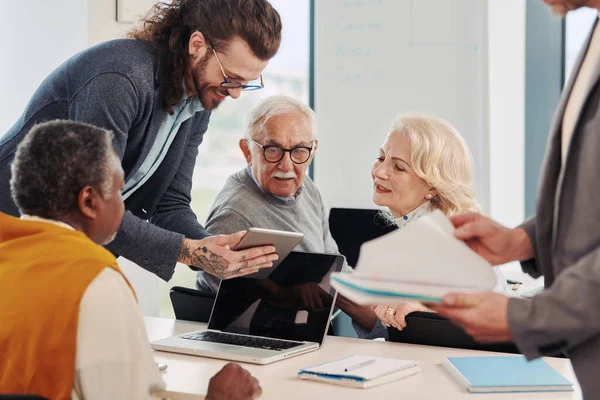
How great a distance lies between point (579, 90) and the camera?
1.38 meters

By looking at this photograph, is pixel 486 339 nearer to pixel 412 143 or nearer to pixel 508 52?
pixel 412 143

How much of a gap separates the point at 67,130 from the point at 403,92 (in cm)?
280

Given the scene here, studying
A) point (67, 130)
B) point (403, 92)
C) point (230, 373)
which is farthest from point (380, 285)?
point (403, 92)

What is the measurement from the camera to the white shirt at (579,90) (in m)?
1.32

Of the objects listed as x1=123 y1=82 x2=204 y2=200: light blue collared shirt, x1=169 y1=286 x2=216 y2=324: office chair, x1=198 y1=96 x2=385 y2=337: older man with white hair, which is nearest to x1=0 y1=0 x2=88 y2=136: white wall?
x1=198 y1=96 x2=385 y2=337: older man with white hair

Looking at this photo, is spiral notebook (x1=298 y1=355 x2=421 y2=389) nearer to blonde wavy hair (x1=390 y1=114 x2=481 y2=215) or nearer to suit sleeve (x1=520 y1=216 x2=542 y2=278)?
suit sleeve (x1=520 y1=216 x2=542 y2=278)

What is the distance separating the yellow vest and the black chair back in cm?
246

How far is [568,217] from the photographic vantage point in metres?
1.33

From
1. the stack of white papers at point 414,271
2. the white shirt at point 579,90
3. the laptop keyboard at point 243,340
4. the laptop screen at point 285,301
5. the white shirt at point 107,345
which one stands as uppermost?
the white shirt at point 579,90

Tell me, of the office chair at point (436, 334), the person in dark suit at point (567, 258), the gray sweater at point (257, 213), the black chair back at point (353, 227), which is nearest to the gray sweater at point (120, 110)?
the gray sweater at point (257, 213)

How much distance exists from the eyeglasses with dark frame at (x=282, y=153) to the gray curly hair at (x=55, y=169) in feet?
4.64

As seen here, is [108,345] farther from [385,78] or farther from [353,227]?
[385,78]

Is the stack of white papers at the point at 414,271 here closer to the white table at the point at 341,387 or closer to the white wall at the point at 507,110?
the white table at the point at 341,387

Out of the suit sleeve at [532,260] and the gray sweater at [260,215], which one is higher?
the suit sleeve at [532,260]
